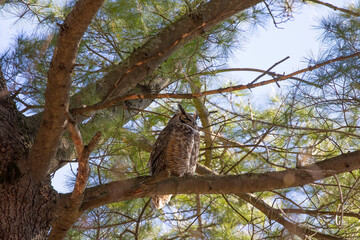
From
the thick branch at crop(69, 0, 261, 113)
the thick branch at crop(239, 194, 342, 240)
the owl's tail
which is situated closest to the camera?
the thick branch at crop(239, 194, 342, 240)

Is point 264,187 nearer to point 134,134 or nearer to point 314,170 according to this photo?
point 314,170

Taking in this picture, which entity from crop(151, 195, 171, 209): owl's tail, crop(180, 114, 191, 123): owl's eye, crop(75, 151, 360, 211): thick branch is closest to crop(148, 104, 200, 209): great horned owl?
crop(151, 195, 171, 209): owl's tail

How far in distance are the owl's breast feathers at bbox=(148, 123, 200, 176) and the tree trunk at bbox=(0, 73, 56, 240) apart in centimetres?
111

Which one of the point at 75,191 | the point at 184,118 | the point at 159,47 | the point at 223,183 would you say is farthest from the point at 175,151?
the point at 75,191

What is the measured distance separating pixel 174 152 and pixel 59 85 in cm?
137

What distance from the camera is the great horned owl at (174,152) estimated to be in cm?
280

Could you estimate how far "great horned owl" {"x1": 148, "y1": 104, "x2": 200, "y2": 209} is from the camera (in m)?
2.80

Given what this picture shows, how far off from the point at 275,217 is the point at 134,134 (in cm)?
105

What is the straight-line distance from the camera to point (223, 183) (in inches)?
70.5

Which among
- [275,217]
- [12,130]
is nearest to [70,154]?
[12,130]

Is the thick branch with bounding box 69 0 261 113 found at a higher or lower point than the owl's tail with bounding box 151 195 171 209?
higher

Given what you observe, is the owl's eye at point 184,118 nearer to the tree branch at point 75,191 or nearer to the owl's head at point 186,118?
the owl's head at point 186,118

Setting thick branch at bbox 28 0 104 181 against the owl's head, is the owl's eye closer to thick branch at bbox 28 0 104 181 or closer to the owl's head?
the owl's head

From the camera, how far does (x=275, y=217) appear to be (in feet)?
7.74
